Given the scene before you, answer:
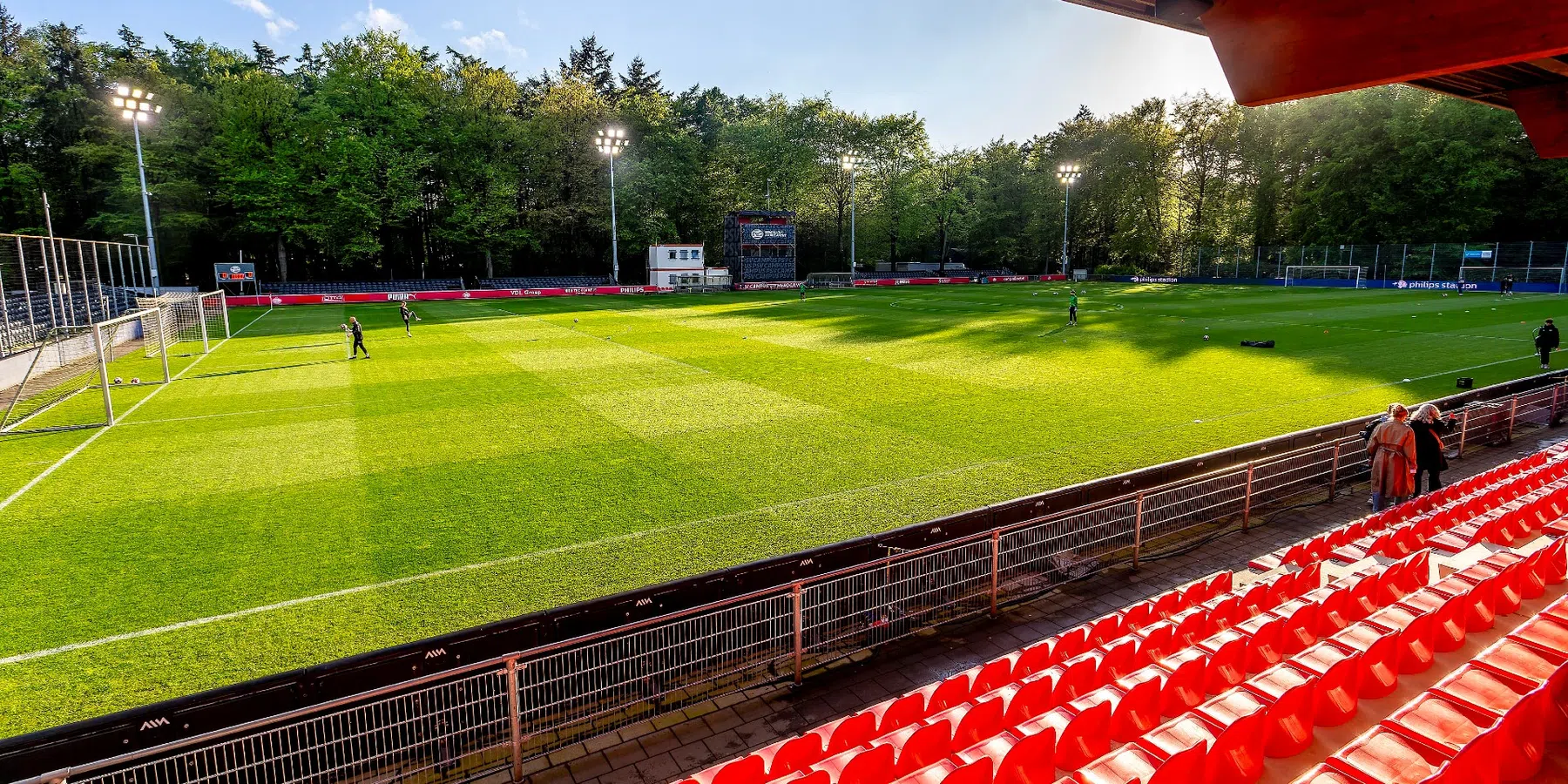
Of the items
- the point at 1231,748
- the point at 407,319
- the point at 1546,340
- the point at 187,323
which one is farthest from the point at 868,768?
the point at 187,323

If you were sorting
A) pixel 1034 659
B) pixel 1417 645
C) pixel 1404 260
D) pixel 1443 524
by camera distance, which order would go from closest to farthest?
1. pixel 1417 645
2. pixel 1034 659
3. pixel 1443 524
4. pixel 1404 260

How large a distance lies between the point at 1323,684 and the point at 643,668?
477 centimetres

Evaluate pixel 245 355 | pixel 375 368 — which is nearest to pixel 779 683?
pixel 375 368

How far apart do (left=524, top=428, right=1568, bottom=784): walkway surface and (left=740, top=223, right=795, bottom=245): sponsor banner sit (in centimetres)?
Result: 4891

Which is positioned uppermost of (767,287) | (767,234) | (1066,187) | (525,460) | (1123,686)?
(1066,187)

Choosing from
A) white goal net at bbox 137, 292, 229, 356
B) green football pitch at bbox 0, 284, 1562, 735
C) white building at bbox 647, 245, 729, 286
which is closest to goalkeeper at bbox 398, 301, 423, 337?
green football pitch at bbox 0, 284, 1562, 735

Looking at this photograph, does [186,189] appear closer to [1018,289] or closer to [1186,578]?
[1018,289]

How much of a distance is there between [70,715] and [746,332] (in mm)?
25693

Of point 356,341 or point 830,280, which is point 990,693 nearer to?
point 356,341

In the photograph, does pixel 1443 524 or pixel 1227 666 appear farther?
pixel 1443 524

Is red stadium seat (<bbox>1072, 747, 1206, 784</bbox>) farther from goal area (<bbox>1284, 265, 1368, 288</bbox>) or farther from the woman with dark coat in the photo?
goal area (<bbox>1284, 265, 1368, 288</bbox>)

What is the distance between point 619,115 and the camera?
65.9m

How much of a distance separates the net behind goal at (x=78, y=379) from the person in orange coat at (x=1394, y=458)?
73.9 ft

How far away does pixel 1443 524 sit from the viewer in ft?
26.7
